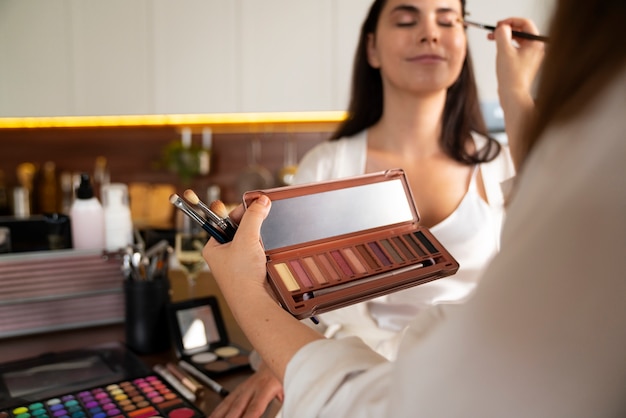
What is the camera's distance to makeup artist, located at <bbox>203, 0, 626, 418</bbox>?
333 millimetres

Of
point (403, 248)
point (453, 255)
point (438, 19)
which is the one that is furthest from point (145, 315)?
point (438, 19)

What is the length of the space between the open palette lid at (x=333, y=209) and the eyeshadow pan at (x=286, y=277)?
0.10 feet

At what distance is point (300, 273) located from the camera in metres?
0.60

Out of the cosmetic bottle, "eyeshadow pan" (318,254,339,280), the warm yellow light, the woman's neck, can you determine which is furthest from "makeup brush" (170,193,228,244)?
the cosmetic bottle

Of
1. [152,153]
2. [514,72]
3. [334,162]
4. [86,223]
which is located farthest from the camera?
[152,153]

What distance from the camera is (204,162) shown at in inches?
101

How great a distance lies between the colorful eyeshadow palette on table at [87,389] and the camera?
62 centimetres

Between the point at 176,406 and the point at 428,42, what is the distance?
2.44 ft

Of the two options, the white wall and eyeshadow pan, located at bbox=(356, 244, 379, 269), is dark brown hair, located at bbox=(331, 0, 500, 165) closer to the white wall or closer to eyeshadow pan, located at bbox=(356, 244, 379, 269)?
eyeshadow pan, located at bbox=(356, 244, 379, 269)

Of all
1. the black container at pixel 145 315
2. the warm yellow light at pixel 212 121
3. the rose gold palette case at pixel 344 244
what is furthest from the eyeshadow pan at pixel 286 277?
the warm yellow light at pixel 212 121

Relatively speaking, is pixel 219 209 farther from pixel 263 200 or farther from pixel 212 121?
pixel 212 121

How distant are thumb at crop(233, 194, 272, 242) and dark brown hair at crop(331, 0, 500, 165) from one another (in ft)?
1.88

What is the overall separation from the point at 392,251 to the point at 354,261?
0.18 feet

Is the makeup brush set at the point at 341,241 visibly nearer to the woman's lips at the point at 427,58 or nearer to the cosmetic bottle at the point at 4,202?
the woman's lips at the point at 427,58
